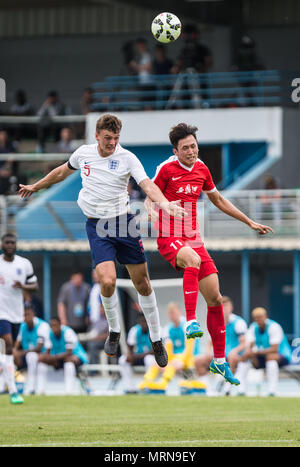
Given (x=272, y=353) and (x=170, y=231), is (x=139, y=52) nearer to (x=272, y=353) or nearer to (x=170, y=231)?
(x=272, y=353)

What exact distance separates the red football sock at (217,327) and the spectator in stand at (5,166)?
1607cm

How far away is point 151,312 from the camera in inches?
510

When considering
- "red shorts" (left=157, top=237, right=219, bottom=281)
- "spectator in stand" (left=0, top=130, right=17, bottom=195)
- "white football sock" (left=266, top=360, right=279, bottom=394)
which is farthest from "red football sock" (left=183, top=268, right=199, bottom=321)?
"spectator in stand" (left=0, top=130, right=17, bottom=195)

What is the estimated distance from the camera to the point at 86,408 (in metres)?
17.1

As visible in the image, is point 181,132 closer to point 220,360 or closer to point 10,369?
point 220,360

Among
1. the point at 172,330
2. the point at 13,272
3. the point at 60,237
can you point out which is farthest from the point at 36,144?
the point at 13,272

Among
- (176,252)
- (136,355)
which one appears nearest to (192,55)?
(136,355)

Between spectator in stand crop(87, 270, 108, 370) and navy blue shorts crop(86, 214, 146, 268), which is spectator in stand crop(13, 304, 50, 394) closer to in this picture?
spectator in stand crop(87, 270, 108, 370)

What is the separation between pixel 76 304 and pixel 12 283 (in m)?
7.75

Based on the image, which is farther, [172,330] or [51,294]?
[51,294]

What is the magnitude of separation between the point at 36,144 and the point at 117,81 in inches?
131

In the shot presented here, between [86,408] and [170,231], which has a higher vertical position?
[170,231]

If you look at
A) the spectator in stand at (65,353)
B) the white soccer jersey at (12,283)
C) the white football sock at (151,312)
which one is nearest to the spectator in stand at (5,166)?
the spectator in stand at (65,353)

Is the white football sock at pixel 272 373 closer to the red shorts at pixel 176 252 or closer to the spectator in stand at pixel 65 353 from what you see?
the spectator in stand at pixel 65 353
